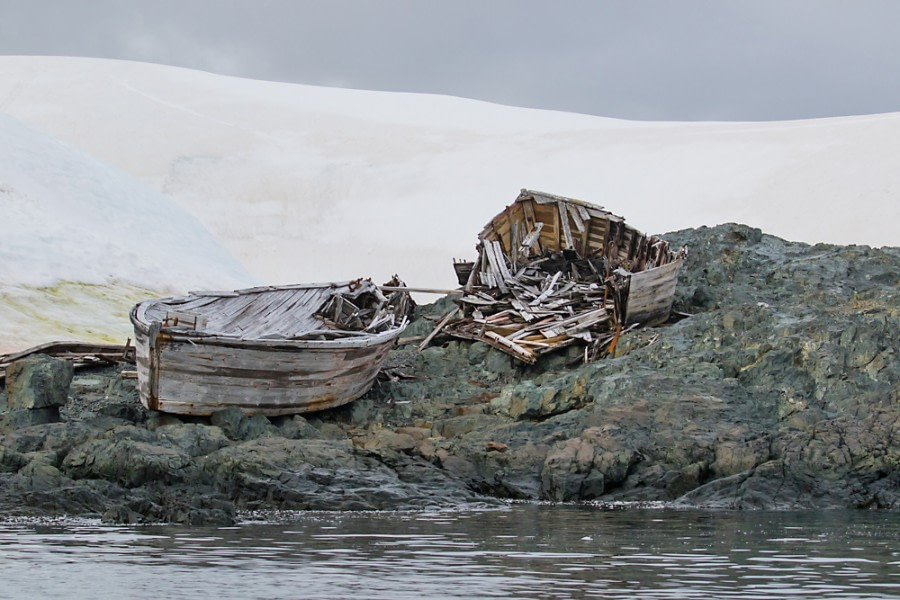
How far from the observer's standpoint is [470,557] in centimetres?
1071

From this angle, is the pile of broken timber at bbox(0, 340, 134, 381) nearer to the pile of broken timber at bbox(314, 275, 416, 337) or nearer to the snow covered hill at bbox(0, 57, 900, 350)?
the pile of broken timber at bbox(314, 275, 416, 337)

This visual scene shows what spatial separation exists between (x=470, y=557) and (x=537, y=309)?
1275 cm

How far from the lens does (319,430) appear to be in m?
18.4

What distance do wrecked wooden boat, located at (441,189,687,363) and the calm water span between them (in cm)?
806

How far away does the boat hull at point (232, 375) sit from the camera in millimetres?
17438

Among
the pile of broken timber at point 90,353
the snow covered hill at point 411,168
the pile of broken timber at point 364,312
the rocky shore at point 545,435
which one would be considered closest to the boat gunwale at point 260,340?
the pile of broken timber at point 364,312

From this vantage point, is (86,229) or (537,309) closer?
(537,309)

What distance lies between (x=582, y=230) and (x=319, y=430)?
383 inches

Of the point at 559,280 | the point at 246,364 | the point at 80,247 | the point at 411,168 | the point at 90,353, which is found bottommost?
the point at 246,364

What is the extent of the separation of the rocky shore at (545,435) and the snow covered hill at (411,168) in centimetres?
3459

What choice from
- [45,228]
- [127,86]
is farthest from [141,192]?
[127,86]

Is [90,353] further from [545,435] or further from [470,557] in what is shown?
[470,557]

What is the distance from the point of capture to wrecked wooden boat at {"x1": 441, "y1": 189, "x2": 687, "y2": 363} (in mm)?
21938

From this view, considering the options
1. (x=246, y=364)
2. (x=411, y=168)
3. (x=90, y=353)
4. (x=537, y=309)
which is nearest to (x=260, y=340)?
(x=246, y=364)
